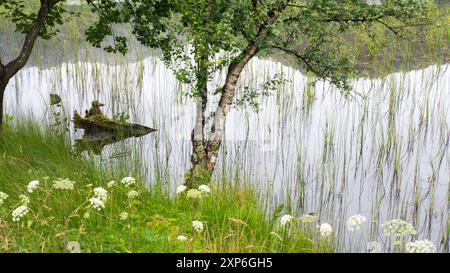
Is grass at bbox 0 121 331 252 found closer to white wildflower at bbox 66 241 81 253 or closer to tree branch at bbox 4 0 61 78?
white wildflower at bbox 66 241 81 253

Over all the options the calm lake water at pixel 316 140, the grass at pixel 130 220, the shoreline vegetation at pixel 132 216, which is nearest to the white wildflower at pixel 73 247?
the shoreline vegetation at pixel 132 216

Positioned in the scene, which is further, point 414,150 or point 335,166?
point 414,150

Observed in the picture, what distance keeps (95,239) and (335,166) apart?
6195 mm

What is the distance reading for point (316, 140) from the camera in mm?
12375

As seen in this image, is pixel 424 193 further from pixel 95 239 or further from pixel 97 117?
pixel 97 117

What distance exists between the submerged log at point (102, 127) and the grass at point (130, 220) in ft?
13.5

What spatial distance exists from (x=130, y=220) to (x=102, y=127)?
23.8 ft

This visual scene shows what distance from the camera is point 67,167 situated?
813 centimetres

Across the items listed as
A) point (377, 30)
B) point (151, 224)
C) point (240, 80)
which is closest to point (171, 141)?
point (240, 80)

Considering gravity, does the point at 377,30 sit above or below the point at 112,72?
above

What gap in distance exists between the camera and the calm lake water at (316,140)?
9117 mm

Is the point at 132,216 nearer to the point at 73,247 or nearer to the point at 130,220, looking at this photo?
the point at 130,220

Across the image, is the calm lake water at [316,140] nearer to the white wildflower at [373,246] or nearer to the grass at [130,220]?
the white wildflower at [373,246]

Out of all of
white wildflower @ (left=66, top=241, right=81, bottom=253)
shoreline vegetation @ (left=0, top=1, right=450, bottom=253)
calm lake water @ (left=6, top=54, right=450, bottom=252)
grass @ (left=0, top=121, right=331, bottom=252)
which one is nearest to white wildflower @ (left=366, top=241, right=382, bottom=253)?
shoreline vegetation @ (left=0, top=1, right=450, bottom=253)
